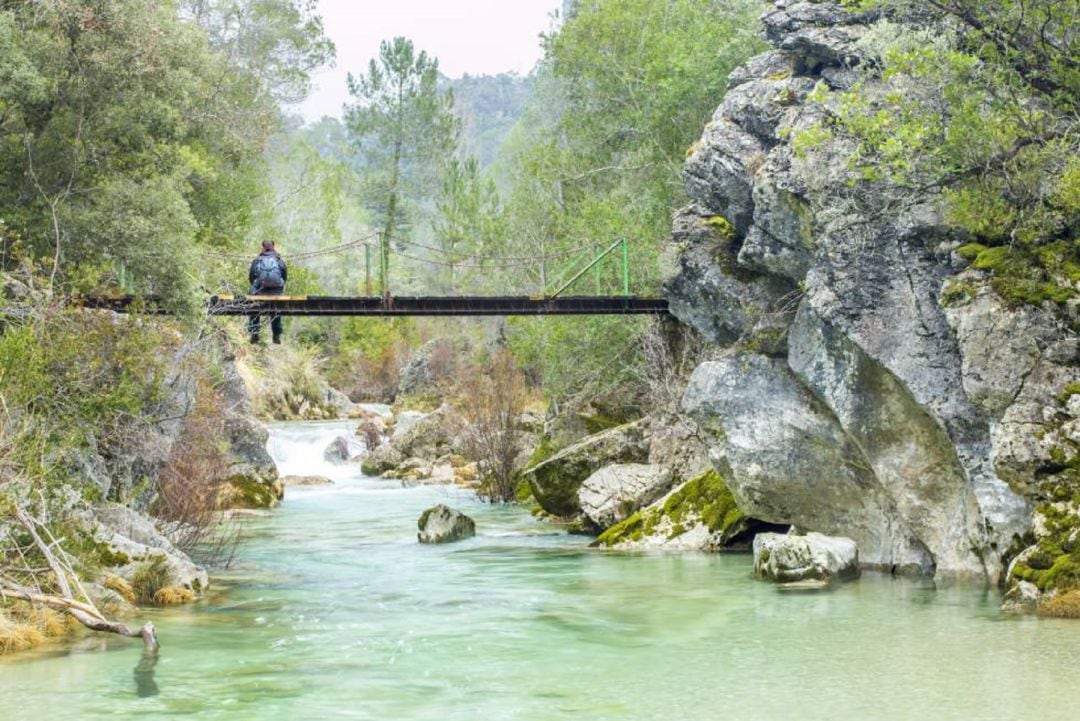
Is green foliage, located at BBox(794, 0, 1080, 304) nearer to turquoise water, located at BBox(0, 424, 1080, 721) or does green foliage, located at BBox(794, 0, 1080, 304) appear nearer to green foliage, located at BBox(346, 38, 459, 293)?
turquoise water, located at BBox(0, 424, 1080, 721)

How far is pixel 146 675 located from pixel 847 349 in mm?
10128

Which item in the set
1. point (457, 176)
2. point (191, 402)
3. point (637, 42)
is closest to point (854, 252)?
point (191, 402)

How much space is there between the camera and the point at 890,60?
51.6 ft

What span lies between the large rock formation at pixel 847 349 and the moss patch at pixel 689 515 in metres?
1.24

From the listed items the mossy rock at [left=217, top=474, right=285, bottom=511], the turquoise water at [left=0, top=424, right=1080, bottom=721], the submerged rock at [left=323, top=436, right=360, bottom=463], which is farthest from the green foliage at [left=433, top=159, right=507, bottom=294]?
the turquoise water at [left=0, top=424, right=1080, bottom=721]

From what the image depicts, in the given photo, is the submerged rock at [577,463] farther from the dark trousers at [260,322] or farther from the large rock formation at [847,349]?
the dark trousers at [260,322]

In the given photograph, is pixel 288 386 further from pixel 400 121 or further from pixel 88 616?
pixel 88 616

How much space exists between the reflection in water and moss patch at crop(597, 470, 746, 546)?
9535mm

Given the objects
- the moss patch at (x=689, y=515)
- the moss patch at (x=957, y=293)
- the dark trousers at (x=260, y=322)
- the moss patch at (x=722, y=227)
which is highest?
the moss patch at (x=722, y=227)

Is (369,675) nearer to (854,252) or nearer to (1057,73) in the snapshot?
(854,252)

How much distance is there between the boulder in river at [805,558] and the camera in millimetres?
16516

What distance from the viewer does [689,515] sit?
68.5 ft

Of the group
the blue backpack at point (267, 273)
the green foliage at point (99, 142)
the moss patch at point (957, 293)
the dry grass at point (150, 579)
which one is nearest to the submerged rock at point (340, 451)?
the blue backpack at point (267, 273)

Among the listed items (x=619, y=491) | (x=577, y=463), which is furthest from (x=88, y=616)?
(x=577, y=463)
